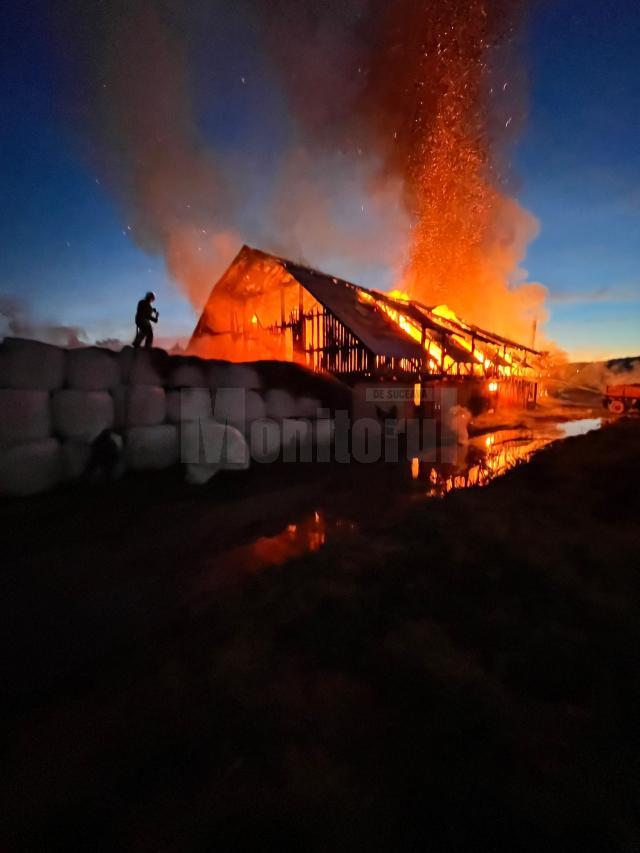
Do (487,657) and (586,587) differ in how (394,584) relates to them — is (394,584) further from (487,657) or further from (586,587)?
(586,587)

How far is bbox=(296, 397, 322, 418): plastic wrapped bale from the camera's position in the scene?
606cm

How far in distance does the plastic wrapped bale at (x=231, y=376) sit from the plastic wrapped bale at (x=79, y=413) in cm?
152

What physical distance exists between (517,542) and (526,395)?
1826 centimetres

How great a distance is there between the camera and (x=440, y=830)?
3.37 ft

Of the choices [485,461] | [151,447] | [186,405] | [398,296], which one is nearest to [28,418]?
[151,447]

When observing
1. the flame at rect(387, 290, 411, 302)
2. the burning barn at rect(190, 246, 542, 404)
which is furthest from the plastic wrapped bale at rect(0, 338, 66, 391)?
the flame at rect(387, 290, 411, 302)

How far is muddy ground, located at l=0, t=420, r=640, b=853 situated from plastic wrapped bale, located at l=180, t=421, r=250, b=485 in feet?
5.54

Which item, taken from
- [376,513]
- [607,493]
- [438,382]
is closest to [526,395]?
[438,382]

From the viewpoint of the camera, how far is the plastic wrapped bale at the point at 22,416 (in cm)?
343

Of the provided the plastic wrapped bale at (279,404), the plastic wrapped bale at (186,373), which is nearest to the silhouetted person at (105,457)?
the plastic wrapped bale at (186,373)

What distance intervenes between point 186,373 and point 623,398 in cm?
1985

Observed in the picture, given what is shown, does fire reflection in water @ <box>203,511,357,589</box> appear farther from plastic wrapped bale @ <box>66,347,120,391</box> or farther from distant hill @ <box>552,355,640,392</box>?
distant hill @ <box>552,355,640,392</box>

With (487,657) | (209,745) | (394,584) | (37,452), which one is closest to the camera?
(209,745)

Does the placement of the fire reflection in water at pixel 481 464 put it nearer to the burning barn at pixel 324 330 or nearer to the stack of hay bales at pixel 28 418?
the burning barn at pixel 324 330
